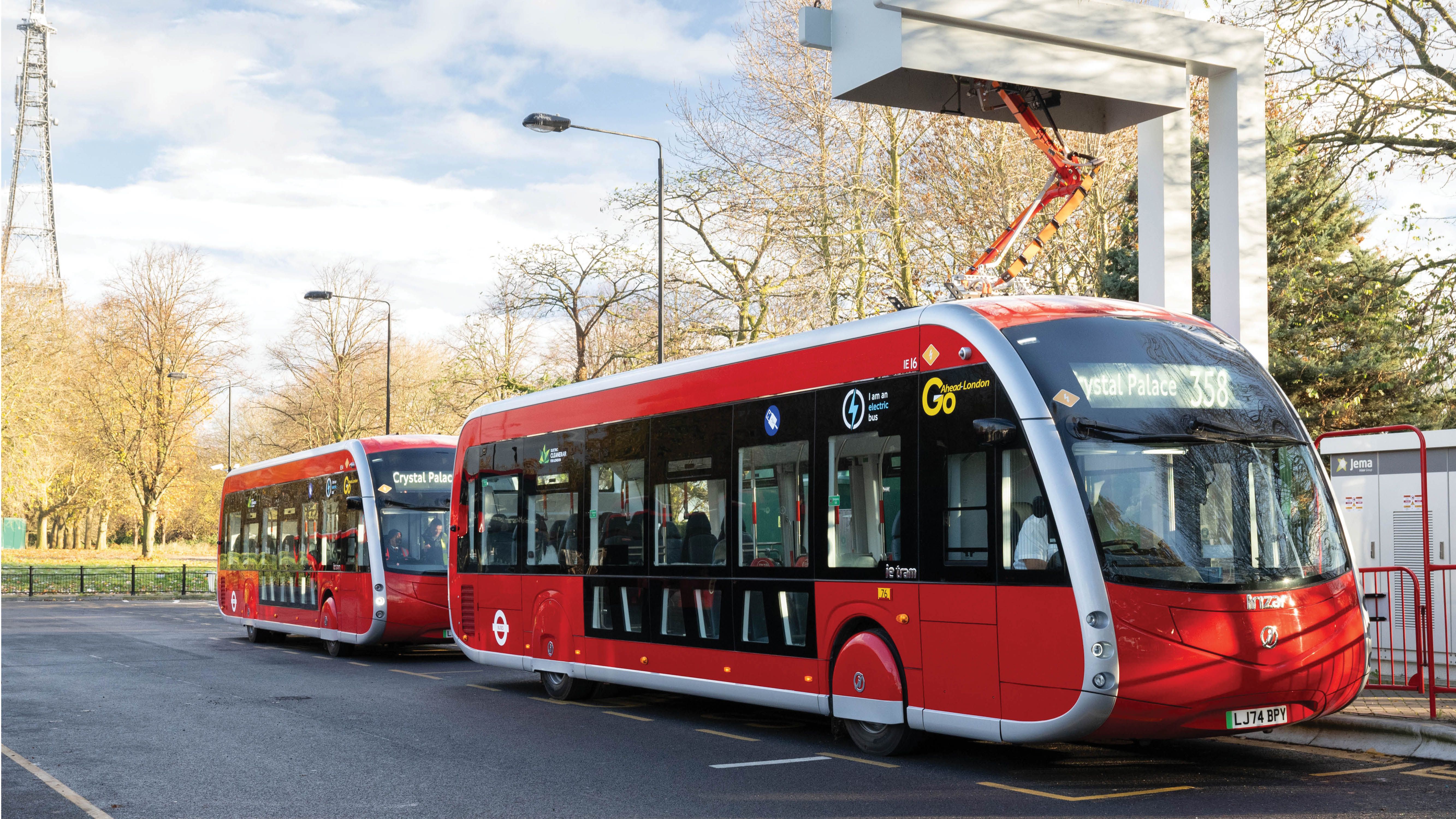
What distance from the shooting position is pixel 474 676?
56.8 ft

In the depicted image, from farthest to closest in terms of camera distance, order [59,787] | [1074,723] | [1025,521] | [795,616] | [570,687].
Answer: [570,687]
[795,616]
[59,787]
[1025,521]
[1074,723]

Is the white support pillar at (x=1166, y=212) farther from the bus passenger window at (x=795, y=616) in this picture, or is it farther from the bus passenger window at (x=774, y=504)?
the bus passenger window at (x=795, y=616)

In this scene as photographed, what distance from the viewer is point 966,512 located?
8.94m

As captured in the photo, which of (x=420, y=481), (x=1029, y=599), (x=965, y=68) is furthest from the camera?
(x=420, y=481)

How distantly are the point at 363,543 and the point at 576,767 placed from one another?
11.3 m

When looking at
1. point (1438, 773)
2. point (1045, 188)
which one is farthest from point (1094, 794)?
point (1045, 188)

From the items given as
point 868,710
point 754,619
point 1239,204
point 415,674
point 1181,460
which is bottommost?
point 415,674

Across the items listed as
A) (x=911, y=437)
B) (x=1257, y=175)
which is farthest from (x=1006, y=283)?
(x=911, y=437)

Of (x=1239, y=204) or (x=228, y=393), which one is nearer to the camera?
(x=1239, y=204)

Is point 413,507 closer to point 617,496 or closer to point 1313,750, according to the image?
point 617,496

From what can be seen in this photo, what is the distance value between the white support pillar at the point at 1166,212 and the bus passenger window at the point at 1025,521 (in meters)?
5.52

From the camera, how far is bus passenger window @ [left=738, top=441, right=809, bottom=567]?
10648 mm

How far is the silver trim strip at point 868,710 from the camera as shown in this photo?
938 cm

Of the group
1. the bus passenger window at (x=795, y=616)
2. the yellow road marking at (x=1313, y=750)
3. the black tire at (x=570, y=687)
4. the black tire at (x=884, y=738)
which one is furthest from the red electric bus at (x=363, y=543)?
the yellow road marking at (x=1313, y=750)
